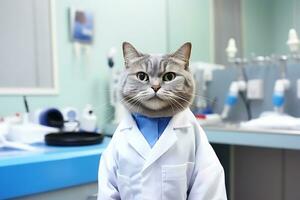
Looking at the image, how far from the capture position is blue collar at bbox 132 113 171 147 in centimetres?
69

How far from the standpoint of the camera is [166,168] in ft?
2.12

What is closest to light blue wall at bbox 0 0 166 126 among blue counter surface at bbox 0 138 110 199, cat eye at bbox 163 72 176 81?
blue counter surface at bbox 0 138 110 199

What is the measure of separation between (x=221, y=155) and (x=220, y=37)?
881 millimetres

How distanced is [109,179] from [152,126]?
150 mm

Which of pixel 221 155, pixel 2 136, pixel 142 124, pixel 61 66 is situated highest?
pixel 61 66

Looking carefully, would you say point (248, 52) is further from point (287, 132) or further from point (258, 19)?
point (287, 132)

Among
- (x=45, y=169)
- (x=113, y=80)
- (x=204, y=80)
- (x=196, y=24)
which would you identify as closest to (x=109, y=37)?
(x=113, y=80)

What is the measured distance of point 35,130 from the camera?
47.5 inches

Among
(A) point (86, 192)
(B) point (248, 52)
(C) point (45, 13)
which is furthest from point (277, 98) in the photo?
(C) point (45, 13)

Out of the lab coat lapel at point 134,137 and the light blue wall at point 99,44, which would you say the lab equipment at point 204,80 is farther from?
the lab coat lapel at point 134,137

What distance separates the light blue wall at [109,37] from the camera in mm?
1589

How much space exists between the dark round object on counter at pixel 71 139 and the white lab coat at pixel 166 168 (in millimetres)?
429

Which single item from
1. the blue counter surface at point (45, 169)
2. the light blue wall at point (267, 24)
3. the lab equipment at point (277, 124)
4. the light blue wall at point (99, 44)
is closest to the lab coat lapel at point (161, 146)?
the blue counter surface at point (45, 169)

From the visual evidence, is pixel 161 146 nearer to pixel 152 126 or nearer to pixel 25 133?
pixel 152 126
